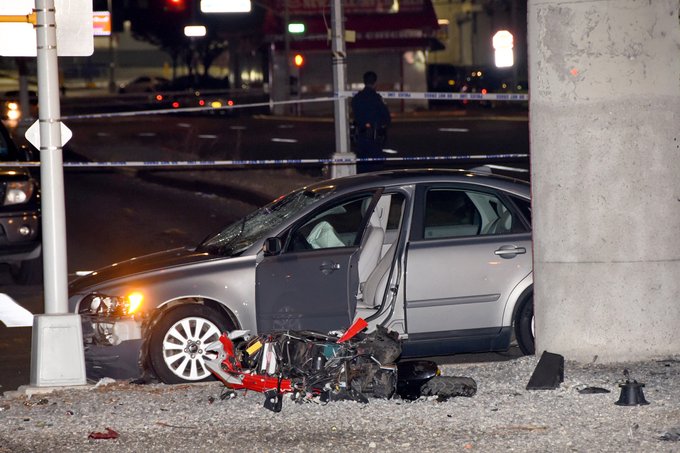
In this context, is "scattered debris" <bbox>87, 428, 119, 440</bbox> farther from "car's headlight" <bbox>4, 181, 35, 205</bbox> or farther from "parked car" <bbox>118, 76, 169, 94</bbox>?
"parked car" <bbox>118, 76, 169, 94</bbox>

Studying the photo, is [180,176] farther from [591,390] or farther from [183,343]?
[591,390]

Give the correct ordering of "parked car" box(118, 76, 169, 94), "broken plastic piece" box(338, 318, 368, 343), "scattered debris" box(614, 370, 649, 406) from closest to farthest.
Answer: "scattered debris" box(614, 370, 649, 406) → "broken plastic piece" box(338, 318, 368, 343) → "parked car" box(118, 76, 169, 94)

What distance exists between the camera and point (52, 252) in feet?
26.3

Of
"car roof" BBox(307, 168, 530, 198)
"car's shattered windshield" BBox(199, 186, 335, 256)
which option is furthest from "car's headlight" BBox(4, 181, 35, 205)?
"car roof" BBox(307, 168, 530, 198)

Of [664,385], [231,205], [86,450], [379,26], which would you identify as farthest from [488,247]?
[379,26]

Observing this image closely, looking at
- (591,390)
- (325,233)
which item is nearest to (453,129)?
(325,233)

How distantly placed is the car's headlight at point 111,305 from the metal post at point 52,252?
16.1 inches

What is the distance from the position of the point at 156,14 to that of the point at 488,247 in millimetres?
65233

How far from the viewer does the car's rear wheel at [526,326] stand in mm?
8578

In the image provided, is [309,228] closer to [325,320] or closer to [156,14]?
[325,320]

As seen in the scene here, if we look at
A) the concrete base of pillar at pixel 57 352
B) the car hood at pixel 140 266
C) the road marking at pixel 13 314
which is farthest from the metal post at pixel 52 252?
the road marking at pixel 13 314

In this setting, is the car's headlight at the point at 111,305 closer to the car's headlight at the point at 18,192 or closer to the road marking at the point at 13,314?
the road marking at the point at 13,314

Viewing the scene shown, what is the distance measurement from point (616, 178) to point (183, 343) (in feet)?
10.5

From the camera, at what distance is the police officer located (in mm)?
16219
